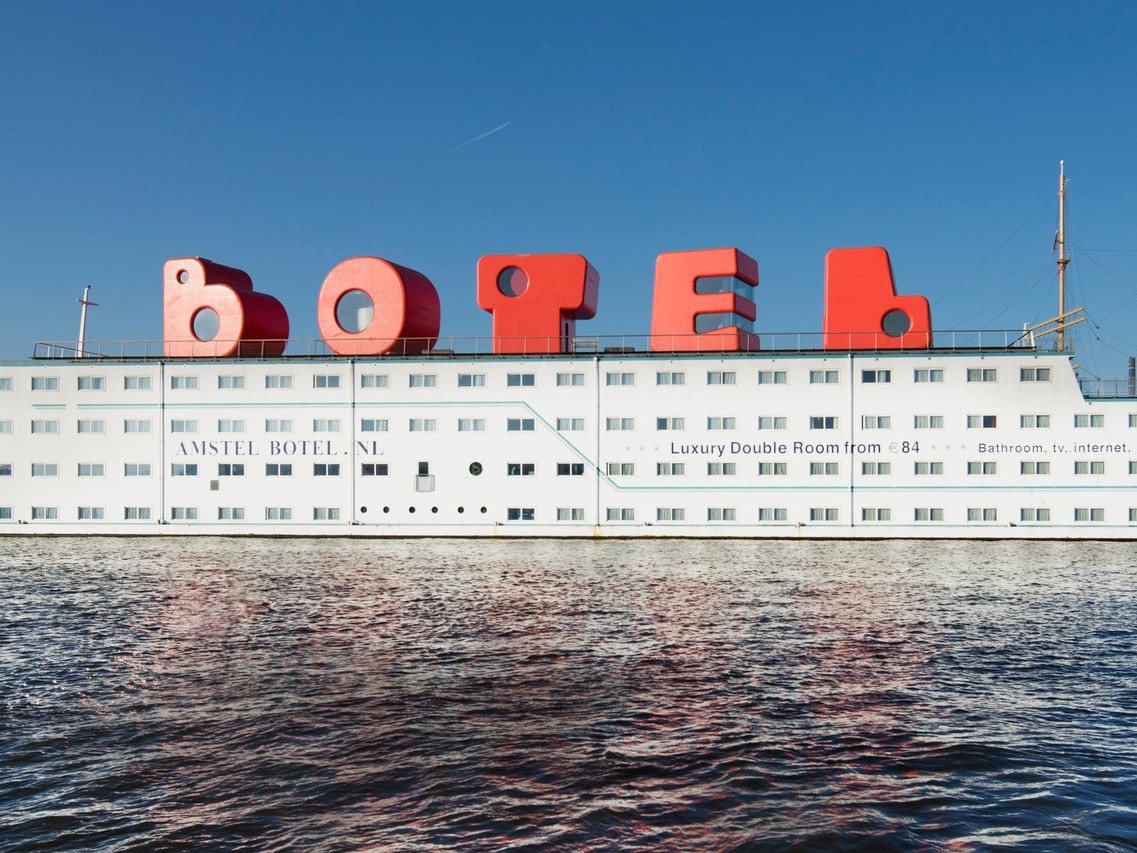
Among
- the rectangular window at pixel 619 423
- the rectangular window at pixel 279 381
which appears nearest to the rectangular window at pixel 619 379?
the rectangular window at pixel 619 423

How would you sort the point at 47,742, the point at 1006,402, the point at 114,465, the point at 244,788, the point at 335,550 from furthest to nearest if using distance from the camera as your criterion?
the point at 114,465 → the point at 1006,402 → the point at 335,550 → the point at 47,742 → the point at 244,788

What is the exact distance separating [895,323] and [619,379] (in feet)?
47.8

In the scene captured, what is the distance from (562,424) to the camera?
46.7m

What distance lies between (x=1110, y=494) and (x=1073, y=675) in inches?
1217

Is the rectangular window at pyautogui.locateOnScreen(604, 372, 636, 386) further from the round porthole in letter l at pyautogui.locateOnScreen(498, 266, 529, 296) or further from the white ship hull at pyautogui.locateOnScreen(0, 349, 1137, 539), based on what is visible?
the round porthole in letter l at pyautogui.locateOnScreen(498, 266, 529, 296)

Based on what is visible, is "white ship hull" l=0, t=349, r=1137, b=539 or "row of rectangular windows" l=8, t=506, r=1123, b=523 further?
"white ship hull" l=0, t=349, r=1137, b=539

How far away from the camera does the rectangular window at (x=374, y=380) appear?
157ft

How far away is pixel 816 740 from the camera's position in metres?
13.9

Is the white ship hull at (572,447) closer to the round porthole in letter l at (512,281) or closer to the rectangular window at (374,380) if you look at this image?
the rectangular window at (374,380)

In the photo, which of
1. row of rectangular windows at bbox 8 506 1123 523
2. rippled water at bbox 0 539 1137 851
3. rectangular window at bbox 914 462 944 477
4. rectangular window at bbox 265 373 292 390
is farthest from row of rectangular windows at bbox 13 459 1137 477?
rippled water at bbox 0 539 1137 851

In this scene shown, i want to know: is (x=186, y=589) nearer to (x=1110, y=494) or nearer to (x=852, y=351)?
(x=852, y=351)

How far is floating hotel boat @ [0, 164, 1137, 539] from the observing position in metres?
44.5

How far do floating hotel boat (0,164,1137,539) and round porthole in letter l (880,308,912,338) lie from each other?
200 millimetres

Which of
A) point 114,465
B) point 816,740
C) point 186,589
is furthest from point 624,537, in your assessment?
point 816,740
